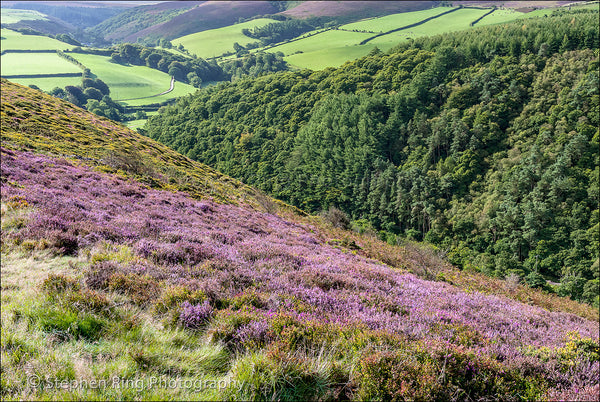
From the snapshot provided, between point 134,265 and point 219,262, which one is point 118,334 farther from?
point 219,262

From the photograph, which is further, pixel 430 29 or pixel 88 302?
pixel 430 29

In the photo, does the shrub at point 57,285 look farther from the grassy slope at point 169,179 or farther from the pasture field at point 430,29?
the pasture field at point 430,29

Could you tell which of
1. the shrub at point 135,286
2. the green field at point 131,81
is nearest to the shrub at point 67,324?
the shrub at point 135,286

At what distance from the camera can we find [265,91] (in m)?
130

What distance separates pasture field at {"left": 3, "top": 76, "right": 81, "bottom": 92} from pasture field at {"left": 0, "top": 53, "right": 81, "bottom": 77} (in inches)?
299

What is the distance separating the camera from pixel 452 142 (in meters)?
83.8

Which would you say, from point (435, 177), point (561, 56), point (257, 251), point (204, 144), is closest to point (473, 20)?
point (561, 56)

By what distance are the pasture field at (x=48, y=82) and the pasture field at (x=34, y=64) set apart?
24.9 ft

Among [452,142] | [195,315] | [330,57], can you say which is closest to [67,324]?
[195,315]

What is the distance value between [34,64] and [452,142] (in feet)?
697

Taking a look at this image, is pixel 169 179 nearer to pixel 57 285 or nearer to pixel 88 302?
pixel 57 285

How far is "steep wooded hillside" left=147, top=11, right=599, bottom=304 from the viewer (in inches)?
2383

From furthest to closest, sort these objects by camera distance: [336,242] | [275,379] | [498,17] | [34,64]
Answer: [498,17] < [34,64] < [336,242] < [275,379]

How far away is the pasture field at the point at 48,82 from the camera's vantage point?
13625 centimetres
